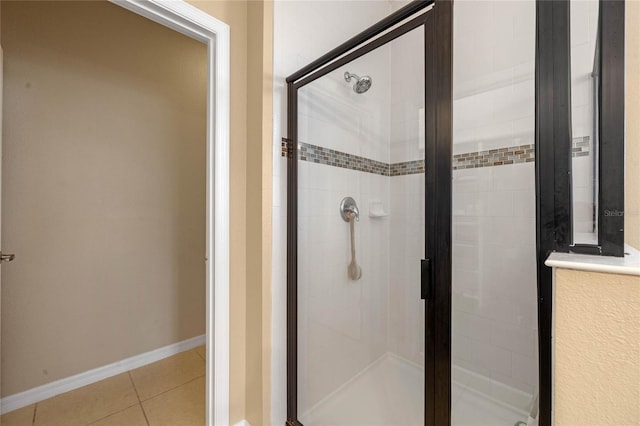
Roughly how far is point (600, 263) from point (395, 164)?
1.11m

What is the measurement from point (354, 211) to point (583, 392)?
1199mm

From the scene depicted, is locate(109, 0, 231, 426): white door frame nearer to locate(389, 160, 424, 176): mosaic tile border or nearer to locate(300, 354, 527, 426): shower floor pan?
locate(300, 354, 527, 426): shower floor pan

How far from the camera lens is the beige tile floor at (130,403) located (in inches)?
58.5

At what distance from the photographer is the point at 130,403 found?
1.61 meters

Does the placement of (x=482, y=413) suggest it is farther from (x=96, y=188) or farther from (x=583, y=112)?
(x=96, y=188)

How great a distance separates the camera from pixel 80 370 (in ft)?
5.78

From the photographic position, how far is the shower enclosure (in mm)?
1322

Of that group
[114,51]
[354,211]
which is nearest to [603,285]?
[354,211]

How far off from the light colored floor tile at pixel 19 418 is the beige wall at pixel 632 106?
262 cm

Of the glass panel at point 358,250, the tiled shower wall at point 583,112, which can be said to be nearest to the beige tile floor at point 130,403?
the glass panel at point 358,250

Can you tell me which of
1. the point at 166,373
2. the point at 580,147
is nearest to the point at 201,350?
the point at 166,373

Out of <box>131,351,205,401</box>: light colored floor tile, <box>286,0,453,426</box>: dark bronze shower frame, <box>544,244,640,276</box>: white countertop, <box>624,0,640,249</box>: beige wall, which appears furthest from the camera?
<box>131,351,205,401</box>: light colored floor tile

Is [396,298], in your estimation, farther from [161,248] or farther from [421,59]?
[161,248]

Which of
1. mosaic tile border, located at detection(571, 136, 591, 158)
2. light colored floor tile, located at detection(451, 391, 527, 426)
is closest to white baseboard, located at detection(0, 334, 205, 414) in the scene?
light colored floor tile, located at detection(451, 391, 527, 426)
